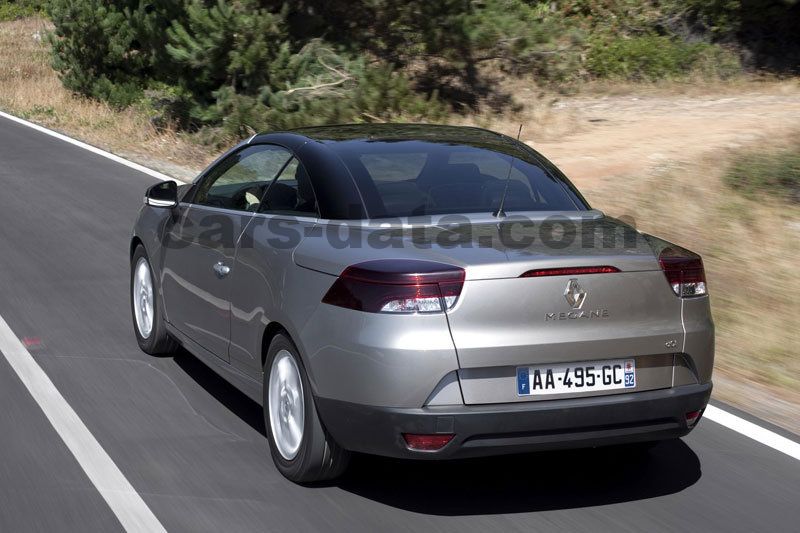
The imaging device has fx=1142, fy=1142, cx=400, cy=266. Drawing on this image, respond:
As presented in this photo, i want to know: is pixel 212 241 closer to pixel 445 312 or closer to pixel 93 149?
pixel 445 312

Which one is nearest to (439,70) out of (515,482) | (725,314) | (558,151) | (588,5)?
(558,151)

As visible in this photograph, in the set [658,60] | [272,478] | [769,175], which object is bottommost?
[658,60]

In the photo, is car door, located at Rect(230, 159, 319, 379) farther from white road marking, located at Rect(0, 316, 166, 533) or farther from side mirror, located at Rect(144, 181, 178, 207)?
side mirror, located at Rect(144, 181, 178, 207)

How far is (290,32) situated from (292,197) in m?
14.8

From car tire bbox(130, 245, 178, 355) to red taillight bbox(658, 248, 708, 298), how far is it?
3254 mm

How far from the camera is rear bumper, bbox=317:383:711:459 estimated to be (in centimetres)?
433

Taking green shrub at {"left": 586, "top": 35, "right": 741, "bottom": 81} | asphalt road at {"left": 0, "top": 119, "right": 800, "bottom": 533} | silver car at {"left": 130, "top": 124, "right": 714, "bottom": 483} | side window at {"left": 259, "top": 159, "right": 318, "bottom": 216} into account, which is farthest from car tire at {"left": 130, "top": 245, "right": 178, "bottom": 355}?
green shrub at {"left": 586, "top": 35, "right": 741, "bottom": 81}

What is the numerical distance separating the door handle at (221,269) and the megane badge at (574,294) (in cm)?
189

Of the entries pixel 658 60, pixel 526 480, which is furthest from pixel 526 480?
pixel 658 60

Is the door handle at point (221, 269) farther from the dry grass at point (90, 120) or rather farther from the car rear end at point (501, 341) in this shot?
the dry grass at point (90, 120)

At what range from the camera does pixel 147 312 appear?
7.21 meters

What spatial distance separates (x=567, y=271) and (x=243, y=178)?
104 inches

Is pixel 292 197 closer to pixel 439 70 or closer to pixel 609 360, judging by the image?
pixel 609 360

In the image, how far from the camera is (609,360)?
14.8ft
